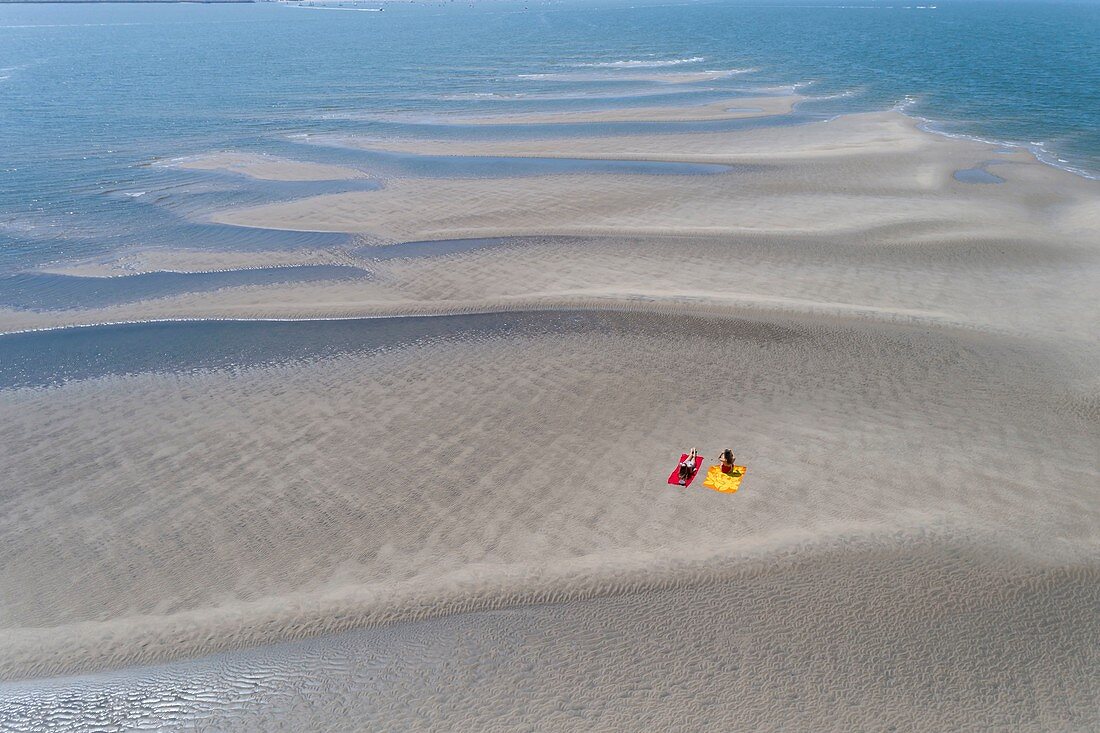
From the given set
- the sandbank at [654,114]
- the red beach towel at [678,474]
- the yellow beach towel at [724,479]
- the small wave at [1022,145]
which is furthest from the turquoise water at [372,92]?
the yellow beach towel at [724,479]

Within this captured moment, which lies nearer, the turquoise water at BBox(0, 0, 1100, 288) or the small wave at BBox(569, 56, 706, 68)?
the turquoise water at BBox(0, 0, 1100, 288)

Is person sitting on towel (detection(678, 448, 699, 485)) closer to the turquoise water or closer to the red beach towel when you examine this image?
the red beach towel

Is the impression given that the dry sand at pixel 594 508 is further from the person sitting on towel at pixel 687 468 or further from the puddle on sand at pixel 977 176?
the puddle on sand at pixel 977 176

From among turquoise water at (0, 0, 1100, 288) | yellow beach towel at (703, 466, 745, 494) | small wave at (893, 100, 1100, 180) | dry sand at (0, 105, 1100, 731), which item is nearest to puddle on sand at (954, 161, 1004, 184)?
small wave at (893, 100, 1100, 180)

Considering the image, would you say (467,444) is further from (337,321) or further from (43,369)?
(43,369)

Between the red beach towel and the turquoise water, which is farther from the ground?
the turquoise water
